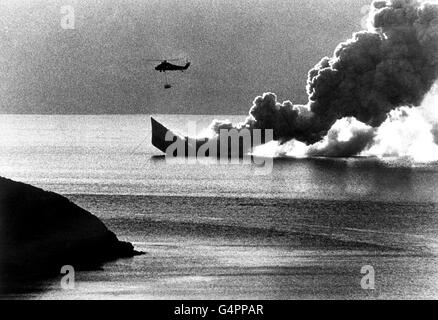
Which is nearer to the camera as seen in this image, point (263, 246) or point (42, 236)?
point (42, 236)

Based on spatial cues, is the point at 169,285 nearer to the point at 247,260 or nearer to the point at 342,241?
the point at 247,260

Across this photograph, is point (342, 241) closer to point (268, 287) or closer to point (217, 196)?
point (268, 287)

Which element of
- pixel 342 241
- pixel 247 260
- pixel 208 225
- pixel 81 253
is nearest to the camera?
pixel 81 253

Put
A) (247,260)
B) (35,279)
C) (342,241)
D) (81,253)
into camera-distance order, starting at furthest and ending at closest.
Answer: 1. (342,241)
2. (247,260)
3. (81,253)
4. (35,279)

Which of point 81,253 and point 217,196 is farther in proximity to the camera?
point 217,196

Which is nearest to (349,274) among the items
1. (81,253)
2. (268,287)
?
(268,287)

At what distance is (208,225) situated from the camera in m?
137

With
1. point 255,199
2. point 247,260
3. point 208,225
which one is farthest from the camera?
point 255,199

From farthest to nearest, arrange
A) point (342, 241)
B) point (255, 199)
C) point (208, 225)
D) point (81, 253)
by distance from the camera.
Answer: point (255, 199)
point (208, 225)
point (342, 241)
point (81, 253)

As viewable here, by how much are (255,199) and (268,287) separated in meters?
84.7

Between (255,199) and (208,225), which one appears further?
(255,199)

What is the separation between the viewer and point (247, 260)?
106 meters
